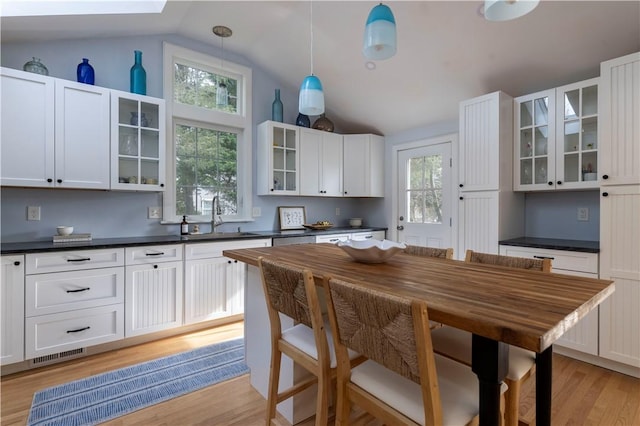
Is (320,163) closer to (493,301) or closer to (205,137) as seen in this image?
(205,137)

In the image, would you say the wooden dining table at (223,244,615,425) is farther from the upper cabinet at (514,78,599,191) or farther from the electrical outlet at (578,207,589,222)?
the electrical outlet at (578,207,589,222)

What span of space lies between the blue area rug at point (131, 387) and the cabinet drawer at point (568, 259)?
8.19ft

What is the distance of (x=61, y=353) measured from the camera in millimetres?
2365

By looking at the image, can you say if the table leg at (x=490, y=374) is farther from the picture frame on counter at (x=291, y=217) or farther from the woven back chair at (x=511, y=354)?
the picture frame on counter at (x=291, y=217)

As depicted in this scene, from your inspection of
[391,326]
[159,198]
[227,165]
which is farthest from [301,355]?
[227,165]

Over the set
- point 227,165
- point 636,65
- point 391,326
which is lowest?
point 391,326

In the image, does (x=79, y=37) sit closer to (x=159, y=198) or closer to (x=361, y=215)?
(x=159, y=198)

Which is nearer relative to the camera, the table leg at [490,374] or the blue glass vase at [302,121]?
the table leg at [490,374]

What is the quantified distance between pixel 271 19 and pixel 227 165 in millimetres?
1610

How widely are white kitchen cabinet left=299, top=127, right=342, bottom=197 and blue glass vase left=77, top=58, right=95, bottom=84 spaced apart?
2.16m

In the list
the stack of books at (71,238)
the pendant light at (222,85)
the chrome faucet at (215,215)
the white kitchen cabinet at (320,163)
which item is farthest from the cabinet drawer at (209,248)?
the pendant light at (222,85)

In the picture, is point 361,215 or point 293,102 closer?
point 293,102

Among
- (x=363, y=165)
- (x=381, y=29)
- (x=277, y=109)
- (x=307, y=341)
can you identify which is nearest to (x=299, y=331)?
(x=307, y=341)

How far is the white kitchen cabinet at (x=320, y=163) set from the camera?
4043 mm
